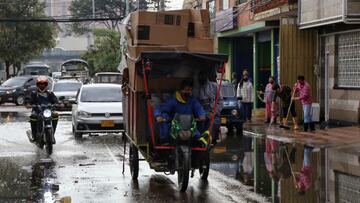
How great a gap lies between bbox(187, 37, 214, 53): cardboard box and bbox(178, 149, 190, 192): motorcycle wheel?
1.99 metres

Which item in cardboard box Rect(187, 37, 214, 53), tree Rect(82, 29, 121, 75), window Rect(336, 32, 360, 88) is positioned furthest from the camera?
tree Rect(82, 29, 121, 75)

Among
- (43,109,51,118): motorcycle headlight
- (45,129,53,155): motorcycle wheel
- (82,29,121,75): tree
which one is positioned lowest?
(45,129,53,155): motorcycle wheel

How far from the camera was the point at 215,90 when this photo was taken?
38.7 feet

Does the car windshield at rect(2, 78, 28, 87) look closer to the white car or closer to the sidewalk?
the sidewalk

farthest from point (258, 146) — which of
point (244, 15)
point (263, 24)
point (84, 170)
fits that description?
point (244, 15)

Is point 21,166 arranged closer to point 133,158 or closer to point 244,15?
point 133,158

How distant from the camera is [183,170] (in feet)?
35.0

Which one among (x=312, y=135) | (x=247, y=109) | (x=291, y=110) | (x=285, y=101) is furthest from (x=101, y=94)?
(x=247, y=109)

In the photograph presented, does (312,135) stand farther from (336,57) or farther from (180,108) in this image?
(180,108)

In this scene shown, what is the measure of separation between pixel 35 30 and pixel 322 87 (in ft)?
126

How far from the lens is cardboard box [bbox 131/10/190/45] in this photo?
458 inches

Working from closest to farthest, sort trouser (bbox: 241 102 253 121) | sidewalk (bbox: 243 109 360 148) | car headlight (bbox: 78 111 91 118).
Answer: sidewalk (bbox: 243 109 360 148)
car headlight (bbox: 78 111 91 118)
trouser (bbox: 241 102 253 121)

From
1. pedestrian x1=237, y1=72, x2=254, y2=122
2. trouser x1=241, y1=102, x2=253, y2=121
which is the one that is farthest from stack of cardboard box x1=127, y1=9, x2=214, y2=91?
trouser x1=241, y1=102, x2=253, y2=121

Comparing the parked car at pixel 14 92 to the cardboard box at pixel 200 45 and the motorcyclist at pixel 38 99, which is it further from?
the cardboard box at pixel 200 45
